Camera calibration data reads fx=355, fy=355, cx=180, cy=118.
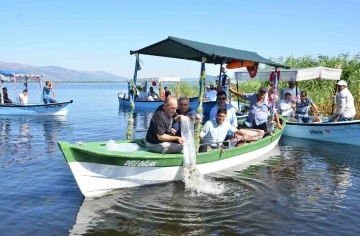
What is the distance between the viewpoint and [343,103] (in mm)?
12414

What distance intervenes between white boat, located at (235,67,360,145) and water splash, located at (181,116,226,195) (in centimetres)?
695

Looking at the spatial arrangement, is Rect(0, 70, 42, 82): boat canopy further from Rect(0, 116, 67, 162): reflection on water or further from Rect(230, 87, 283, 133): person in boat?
Rect(230, 87, 283, 133): person in boat

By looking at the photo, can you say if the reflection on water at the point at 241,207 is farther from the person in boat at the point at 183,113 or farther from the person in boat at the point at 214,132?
the person in boat at the point at 183,113

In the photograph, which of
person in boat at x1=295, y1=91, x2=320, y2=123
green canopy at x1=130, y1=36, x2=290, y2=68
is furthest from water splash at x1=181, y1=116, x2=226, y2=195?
person in boat at x1=295, y1=91, x2=320, y2=123

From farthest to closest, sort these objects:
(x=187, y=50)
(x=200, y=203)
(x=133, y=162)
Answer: (x=187, y=50) → (x=133, y=162) → (x=200, y=203)

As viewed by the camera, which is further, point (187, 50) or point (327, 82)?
point (327, 82)

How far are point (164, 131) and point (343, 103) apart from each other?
25.5 ft

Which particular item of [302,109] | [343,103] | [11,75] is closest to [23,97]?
[11,75]

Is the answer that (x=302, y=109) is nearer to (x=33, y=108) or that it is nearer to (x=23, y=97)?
(x=33, y=108)

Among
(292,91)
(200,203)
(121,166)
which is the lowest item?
(200,203)

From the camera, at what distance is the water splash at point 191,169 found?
780 centimetres

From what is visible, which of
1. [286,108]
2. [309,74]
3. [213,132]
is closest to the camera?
[213,132]

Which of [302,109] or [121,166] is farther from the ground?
[302,109]

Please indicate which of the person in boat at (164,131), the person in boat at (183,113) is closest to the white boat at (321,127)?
the person in boat at (183,113)
